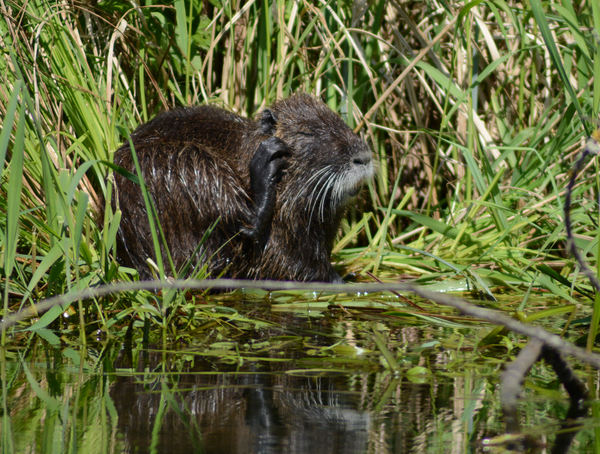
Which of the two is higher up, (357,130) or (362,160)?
(357,130)

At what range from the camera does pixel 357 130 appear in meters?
3.63

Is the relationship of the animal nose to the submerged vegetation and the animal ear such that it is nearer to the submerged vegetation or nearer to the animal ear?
the submerged vegetation

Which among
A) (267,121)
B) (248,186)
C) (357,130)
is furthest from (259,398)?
(357,130)

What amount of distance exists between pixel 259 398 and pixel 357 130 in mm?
2338

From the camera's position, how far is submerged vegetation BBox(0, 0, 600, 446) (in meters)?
2.19

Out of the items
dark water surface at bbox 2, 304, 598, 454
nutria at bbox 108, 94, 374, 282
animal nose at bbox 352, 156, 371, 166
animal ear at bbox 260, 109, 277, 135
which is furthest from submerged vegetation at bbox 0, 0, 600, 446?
animal ear at bbox 260, 109, 277, 135

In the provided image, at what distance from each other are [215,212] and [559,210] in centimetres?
151

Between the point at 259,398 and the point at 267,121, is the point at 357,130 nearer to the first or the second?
the point at 267,121

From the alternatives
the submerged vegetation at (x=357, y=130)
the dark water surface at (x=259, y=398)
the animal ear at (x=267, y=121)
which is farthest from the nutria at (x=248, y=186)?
the dark water surface at (x=259, y=398)

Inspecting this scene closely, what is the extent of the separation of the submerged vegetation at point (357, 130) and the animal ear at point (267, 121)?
1.99 ft

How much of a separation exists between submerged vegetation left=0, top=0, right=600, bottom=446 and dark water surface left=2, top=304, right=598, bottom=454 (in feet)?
0.17

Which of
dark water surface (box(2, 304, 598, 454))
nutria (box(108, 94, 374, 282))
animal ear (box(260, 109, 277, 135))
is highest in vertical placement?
animal ear (box(260, 109, 277, 135))

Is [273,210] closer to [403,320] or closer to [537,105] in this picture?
[403,320]

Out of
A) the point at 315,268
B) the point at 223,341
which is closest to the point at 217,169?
the point at 315,268
